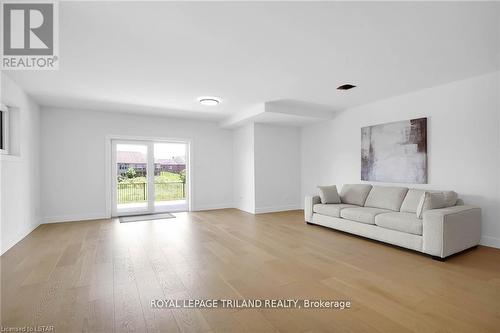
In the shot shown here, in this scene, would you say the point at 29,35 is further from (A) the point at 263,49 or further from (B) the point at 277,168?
(B) the point at 277,168

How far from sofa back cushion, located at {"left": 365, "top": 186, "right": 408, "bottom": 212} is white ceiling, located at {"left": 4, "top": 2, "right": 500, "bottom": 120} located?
1.79 m

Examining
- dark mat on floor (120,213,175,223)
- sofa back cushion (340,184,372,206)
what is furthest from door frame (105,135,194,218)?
sofa back cushion (340,184,372,206)

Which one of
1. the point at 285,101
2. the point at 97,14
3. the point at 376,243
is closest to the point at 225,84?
the point at 285,101

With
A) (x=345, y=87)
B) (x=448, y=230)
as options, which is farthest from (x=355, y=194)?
(x=345, y=87)

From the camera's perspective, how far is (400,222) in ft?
11.7

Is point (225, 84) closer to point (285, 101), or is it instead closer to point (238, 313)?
point (285, 101)

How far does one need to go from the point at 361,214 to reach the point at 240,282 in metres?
2.52

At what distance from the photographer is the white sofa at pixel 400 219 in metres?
3.18

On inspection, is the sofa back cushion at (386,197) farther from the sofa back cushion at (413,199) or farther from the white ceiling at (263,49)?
the white ceiling at (263,49)

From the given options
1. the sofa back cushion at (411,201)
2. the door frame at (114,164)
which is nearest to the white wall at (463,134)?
the sofa back cushion at (411,201)

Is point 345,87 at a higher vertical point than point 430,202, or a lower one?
higher

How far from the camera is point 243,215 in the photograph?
6324 millimetres

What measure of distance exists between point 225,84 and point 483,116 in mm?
3946

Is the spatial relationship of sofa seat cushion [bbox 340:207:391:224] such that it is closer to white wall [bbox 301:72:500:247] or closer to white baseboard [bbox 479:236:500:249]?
white wall [bbox 301:72:500:247]
